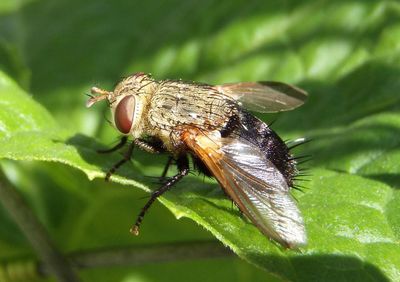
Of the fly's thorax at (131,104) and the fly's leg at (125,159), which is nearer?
the fly's leg at (125,159)

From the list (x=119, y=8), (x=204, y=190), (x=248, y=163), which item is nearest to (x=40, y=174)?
(x=119, y=8)

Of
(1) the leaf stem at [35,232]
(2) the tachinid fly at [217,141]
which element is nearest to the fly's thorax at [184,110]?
(2) the tachinid fly at [217,141]

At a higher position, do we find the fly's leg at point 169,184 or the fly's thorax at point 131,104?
the fly's thorax at point 131,104

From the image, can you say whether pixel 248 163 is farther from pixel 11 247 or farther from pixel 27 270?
pixel 11 247

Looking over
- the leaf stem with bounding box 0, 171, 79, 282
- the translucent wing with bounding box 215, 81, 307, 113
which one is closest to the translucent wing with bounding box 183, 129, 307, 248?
the translucent wing with bounding box 215, 81, 307, 113

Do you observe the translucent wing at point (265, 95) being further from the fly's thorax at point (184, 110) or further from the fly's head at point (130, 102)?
the fly's head at point (130, 102)

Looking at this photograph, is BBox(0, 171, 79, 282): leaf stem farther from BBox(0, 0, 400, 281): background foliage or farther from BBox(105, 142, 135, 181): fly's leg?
BBox(105, 142, 135, 181): fly's leg

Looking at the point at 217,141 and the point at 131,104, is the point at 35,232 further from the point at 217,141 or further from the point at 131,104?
the point at 217,141
